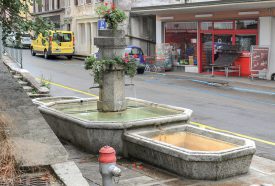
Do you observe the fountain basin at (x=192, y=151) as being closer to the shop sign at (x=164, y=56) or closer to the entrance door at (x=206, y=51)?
the entrance door at (x=206, y=51)

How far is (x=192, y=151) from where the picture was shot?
6867mm

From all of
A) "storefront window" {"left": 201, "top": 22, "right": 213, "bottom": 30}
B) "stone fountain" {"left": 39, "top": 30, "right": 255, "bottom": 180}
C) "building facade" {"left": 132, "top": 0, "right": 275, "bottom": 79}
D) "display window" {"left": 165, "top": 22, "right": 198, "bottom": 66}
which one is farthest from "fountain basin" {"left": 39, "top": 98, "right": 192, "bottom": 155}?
"display window" {"left": 165, "top": 22, "right": 198, "bottom": 66}

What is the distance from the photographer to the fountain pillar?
30.6ft

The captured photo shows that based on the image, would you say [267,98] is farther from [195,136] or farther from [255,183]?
[255,183]

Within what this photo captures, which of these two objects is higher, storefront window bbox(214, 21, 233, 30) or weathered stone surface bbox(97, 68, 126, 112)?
storefront window bbox(214, 21, 233, 30)

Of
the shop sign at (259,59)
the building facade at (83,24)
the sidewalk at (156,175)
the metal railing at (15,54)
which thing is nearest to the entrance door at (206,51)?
the shop sign at (259,59)

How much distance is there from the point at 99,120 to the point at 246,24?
15690mm

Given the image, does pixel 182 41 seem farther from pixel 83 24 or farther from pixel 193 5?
pixel 83 24

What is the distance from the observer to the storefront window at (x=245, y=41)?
2242 cm

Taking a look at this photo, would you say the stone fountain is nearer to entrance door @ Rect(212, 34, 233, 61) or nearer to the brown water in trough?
the brown water in trough

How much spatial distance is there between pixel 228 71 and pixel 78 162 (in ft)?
54.7

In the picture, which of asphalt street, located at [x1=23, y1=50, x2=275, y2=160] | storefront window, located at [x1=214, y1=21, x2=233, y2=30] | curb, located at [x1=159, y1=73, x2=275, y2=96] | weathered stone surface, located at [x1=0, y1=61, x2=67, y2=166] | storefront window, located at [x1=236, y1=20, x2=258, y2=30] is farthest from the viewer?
storefront window, located at [x1=214, y1=21, x2=233, y2=30]

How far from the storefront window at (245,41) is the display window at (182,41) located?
3.70m

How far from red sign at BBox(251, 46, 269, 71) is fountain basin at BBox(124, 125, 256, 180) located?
1371 centimetres
